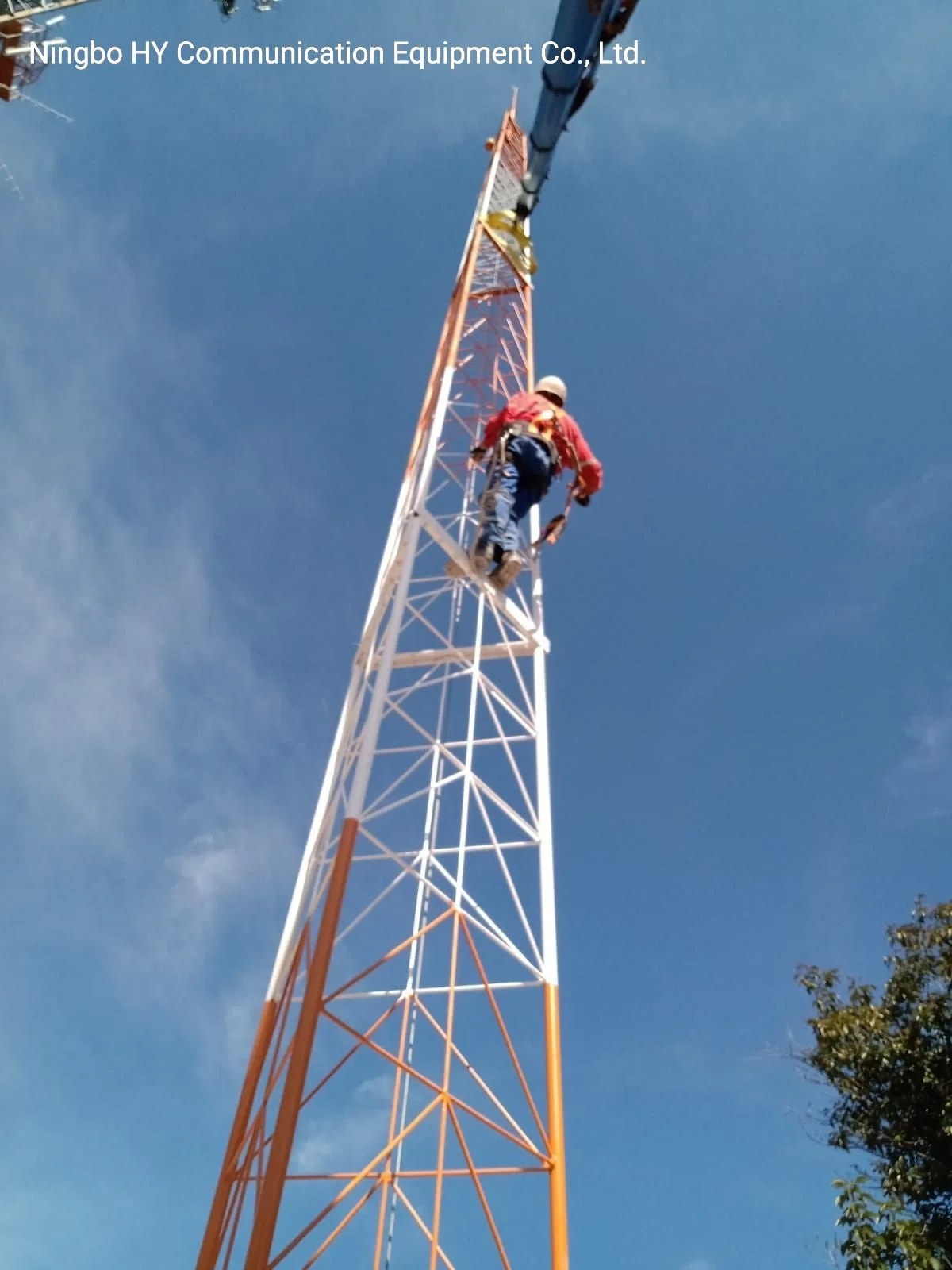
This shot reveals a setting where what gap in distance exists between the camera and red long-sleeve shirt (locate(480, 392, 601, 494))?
10.4 meters

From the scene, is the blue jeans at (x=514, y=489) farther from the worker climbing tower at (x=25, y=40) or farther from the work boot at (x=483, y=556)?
the worker climbing tower at (x=25, y=40)

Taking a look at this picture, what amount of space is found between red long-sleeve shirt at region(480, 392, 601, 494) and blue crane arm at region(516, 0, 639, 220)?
27.6ft

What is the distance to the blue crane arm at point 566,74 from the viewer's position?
54.3ft

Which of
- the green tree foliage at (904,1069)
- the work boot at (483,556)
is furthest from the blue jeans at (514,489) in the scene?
the green tree foliage at (904,1069)

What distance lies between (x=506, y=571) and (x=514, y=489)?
3.92 feet

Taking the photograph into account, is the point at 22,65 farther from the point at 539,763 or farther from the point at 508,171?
the point at 539,763

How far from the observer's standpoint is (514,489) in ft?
32.8

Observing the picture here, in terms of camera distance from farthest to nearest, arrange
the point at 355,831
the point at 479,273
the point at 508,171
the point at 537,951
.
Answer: the point at 508,171 < the point at 479,273 < the point at 537,951 < the point at 355,831

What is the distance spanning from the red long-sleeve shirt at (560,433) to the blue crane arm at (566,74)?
841 cm

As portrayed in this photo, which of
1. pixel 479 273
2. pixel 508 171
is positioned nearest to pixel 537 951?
pixel 479 273

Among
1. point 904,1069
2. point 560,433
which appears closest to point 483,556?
point 560,433

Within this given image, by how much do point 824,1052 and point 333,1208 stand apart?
28.7ft

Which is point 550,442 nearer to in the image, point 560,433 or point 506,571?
point 560,433

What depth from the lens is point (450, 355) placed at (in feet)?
37.7
